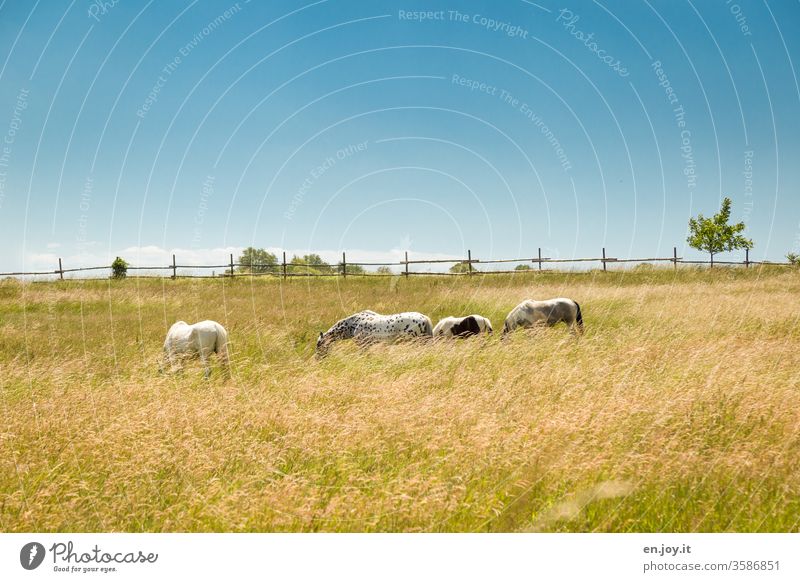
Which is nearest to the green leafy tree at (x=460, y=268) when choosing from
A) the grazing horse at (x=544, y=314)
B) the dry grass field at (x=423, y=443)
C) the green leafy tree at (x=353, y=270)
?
the green leafy tree at (x=353, y=270)

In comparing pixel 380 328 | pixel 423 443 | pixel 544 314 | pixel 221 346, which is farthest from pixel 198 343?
pixel 544 314

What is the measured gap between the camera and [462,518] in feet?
12.0

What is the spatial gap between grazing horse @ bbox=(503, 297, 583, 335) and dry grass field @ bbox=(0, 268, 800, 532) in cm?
347

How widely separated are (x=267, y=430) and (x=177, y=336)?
4.97 meters

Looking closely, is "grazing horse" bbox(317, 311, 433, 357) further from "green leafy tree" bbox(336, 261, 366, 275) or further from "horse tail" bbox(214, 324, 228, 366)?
"green leafy tree" bbox(336, 261, 366, 275)

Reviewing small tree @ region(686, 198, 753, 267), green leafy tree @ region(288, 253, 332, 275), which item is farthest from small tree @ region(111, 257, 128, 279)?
small tree @ region(686, 198, 753, 267)

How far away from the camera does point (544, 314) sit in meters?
13.1

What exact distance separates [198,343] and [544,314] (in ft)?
29.0

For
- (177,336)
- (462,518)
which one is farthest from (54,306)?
(462,518)

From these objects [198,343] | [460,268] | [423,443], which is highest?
[460,268]

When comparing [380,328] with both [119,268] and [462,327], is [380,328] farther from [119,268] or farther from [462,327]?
[119,268]

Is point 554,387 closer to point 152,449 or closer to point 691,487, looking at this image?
point 691,487

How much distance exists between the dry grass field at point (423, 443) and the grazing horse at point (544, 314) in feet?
11.4

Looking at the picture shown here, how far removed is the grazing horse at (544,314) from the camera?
42.8 feet
